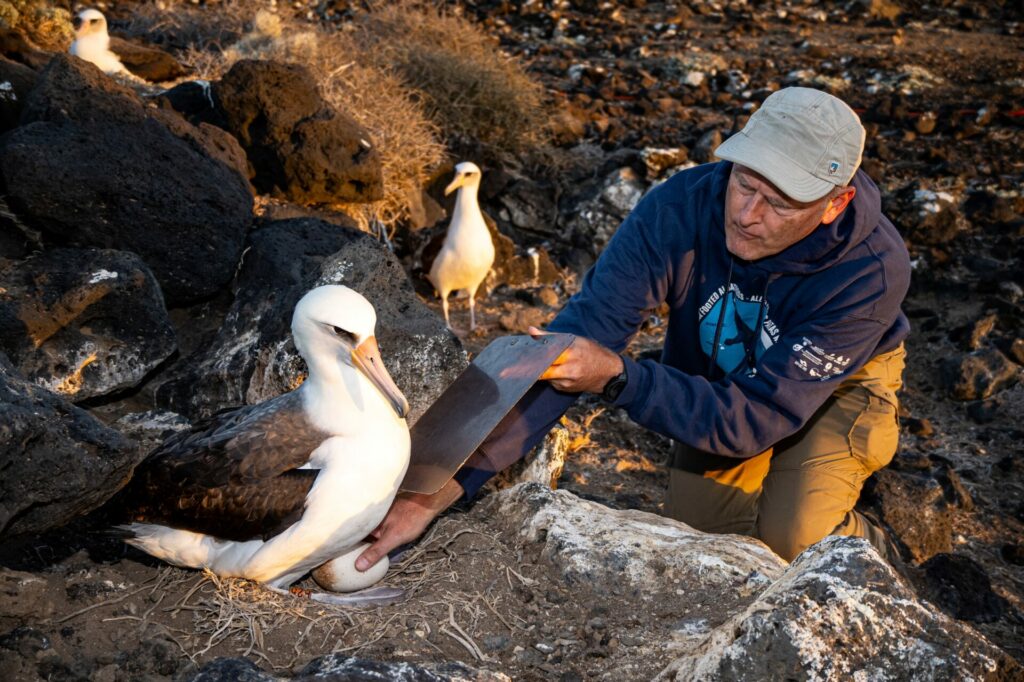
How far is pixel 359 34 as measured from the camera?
9578 mm

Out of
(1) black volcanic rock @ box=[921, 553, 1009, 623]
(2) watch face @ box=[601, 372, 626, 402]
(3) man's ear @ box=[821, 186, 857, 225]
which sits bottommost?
(1) black volcanic rock @ box=[921, 553, 1009, 623]

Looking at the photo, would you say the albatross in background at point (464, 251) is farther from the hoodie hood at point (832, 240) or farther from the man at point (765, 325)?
the hoodie hood at point (832, 240)

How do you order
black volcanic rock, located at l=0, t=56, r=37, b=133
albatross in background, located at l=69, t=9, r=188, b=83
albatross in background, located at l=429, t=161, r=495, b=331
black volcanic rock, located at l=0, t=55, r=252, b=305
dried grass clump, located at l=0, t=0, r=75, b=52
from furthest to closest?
dried grass clump, located at l=0, t=0, r=75, b=52
albatross in background, located at l=69, t=9, r=188, b=83
albatross in background, located at l=429, t=161, r=495, b=331
black volcanic rock, located at l=0, t=56, r=37, b=133
black volcanic rock, located at l=0, t=55, r=252, b=305

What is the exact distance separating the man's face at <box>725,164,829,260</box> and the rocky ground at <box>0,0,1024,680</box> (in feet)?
3.43

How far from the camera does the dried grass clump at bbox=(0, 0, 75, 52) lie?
7944 millimetres

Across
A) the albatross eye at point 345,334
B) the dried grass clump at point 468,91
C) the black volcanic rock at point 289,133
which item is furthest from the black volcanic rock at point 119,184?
the dried grass clump at point 468,91

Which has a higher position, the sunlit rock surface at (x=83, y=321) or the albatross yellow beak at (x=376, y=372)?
the albatross yellow beak at (x=376, y=372)

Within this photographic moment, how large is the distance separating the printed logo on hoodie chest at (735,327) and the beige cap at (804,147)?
0.55m

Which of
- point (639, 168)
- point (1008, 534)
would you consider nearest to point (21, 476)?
point (1008, 534)

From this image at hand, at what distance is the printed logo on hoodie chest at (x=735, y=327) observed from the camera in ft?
12.4

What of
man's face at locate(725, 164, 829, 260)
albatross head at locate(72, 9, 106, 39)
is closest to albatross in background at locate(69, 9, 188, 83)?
albatross head at locate(72, 9, 106, 39)

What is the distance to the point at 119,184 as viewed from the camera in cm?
478

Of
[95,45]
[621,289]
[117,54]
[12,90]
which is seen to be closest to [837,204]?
[621,289]

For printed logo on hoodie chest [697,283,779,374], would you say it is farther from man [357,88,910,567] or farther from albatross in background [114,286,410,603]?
albatross in background [114,286,410,603]
